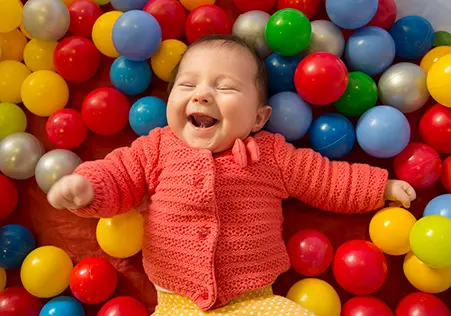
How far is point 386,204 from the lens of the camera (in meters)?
1.32

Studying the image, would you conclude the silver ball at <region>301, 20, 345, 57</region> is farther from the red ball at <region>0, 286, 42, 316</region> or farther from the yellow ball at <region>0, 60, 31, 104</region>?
the red ball at <region>0, 286, 42, 316</region>

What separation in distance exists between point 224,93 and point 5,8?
2.14 feet

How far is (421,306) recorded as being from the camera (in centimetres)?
122

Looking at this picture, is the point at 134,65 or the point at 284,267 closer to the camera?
the point at 284,267

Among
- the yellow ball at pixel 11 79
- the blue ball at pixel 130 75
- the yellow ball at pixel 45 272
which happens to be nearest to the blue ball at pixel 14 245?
the yellow ball at pixel 45 272

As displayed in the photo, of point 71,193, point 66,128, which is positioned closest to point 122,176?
A: point 71,193

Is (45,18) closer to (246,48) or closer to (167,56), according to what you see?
(167,56)

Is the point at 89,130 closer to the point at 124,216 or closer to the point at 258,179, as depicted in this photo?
the point at 124,216

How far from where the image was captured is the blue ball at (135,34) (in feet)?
4.16

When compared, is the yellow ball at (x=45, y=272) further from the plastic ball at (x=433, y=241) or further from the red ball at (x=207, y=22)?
the plastic ball at (x=433, y=241)

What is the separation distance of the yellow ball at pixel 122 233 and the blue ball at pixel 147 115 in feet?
0.73

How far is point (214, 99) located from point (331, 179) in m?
0.35

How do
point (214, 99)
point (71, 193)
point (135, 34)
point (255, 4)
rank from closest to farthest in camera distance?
point (71, 193), point (214, 99), point (135, 34), point (255, 4)

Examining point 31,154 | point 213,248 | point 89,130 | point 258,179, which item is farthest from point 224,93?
point 31,154
